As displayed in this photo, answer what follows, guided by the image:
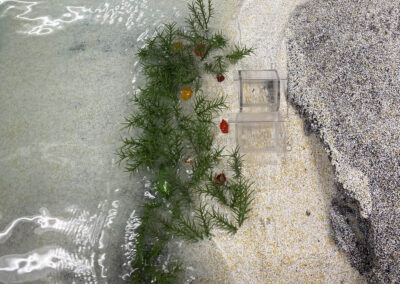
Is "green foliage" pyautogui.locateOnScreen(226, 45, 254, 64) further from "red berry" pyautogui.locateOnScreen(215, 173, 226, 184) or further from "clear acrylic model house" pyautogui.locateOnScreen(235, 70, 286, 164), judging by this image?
"red berry" pyautogui.locateOnScreen(215, 173, 226, 184)

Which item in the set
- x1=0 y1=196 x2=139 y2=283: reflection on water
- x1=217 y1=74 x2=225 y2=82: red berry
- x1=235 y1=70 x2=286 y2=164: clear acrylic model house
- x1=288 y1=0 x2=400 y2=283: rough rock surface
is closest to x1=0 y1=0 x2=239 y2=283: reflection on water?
x1=0 y1=196 x2=139 y2=283: reflection on water

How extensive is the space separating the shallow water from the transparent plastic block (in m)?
0.98

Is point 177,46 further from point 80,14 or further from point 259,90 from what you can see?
→ point 80,14

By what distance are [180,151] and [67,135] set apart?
41.8 inches

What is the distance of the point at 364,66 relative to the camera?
2.98 meters

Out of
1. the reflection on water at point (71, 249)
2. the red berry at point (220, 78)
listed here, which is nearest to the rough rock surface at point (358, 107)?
the red berry at point (220, 78)

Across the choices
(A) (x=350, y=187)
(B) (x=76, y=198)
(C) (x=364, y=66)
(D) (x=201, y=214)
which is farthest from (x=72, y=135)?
(C) (x=364, y=66)

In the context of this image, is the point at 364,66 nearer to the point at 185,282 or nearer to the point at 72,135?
the point at 185,282

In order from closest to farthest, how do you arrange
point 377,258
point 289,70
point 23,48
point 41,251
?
point 377,258, point 41,251, point 289,70, point 23,48

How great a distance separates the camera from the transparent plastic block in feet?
10.0

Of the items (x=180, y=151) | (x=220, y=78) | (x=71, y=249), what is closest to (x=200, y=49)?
(x=220, y=78)

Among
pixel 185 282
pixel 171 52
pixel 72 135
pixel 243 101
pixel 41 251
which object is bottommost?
pixel 185 282

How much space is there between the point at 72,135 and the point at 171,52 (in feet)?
3.89

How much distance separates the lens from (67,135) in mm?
3088
